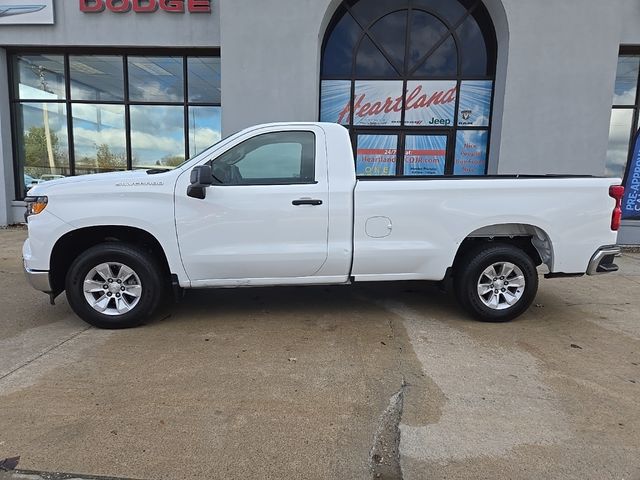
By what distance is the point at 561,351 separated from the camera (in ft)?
13.2

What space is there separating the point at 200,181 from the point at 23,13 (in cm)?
933

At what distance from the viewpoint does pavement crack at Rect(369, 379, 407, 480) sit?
2383 mm

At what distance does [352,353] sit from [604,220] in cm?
297

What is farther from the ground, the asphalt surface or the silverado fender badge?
the silverado fender badge

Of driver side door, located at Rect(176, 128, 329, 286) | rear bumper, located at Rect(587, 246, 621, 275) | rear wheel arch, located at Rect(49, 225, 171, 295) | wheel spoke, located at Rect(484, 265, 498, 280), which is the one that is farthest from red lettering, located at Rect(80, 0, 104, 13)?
rear bumper, located at Rect(587, 246, 621, 275)

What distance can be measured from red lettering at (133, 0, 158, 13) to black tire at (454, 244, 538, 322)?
885 cm

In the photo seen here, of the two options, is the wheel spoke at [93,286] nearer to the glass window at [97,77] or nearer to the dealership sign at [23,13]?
the glass window at [97,77]

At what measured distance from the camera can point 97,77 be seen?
10.9m

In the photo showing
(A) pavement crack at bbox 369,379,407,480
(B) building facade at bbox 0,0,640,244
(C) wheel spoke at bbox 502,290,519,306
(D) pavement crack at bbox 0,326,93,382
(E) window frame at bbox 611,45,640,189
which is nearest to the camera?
(A) pavement crack at bbox 369,379,407,480

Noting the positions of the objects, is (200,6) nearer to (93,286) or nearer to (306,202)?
(306,202)

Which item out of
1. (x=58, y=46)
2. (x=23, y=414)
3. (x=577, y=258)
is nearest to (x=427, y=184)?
(x=577, y=258)

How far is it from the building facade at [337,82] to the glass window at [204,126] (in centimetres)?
3

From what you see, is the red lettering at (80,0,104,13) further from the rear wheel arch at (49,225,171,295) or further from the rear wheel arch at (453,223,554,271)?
the rear wheel arch at (453,223,554,271)

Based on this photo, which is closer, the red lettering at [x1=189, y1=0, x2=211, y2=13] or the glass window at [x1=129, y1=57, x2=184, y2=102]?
the red lettering at [x1=189, y1=0, x2=211, y2=13]
